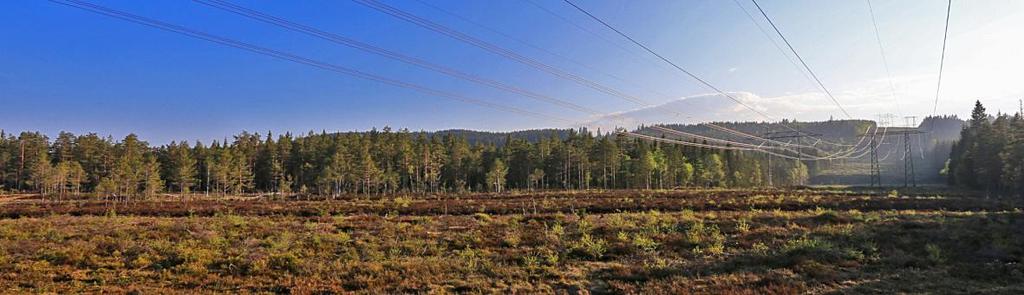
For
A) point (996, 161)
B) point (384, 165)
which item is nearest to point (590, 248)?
point (996, 161)

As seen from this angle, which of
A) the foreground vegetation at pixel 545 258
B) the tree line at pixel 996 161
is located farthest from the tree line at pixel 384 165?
the foreground vegetation at pixel 545 258

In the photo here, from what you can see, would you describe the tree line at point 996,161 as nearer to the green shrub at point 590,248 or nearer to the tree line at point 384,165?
the tree line at point 384,165

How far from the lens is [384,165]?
10356 centimetres

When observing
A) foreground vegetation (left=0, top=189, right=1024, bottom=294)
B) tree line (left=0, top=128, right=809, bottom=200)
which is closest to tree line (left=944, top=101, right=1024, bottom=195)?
tree line (left=0, top=128, right=809, bottom=200)

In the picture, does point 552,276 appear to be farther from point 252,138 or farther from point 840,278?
point 252,138

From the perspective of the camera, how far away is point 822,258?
15352 mm

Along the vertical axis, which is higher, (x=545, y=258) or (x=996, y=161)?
(x=996, y=161)

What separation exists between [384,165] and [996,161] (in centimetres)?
10382

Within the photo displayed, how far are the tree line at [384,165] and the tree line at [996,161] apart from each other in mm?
37997

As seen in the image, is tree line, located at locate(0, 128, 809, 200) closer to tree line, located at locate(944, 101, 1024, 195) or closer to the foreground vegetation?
tree line, located at locate(944, 101, 1024, 195)

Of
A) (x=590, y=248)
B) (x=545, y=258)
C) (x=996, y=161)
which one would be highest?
(x=996, y=161)

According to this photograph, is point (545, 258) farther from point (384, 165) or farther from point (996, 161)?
point (384, 165)

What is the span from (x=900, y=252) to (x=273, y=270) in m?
20.6

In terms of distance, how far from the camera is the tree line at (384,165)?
8962 cm
